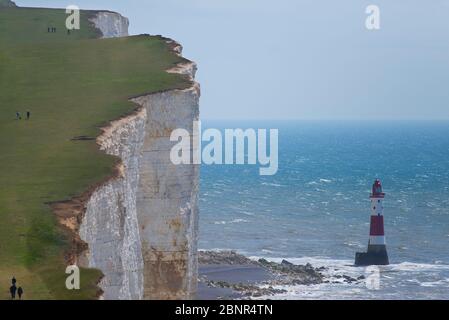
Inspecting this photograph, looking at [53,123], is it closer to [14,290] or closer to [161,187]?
[161,187]

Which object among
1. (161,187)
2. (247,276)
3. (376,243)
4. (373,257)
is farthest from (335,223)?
(161,187)

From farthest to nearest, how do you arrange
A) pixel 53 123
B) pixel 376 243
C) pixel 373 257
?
pixel 376 243, pixel 373 257, pixel 53 123

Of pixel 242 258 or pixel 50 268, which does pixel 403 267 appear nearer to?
pixel 242 258

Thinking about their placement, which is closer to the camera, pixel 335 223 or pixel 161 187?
pixel 161 187

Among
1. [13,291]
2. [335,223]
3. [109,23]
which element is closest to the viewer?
[13,291]

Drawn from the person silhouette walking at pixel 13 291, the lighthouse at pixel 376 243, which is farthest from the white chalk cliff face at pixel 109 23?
the person silhouette walking at pixel 13 291

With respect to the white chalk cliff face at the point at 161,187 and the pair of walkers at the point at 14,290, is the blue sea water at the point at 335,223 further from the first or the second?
the pair of walkers at the point at 14,290
